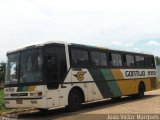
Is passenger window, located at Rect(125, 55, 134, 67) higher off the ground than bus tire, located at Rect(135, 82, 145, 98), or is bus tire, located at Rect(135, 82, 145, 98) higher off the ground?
passenger window, located at Rect(125, 55, 134, 67)

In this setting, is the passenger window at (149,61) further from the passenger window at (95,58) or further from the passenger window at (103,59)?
the passenger window at (95,58)

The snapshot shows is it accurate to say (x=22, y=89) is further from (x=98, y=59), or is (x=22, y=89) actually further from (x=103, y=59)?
(x=103, y=59)

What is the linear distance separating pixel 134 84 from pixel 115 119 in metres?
9.83

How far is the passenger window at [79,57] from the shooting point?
16514 mm

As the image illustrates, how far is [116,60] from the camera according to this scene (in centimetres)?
2050

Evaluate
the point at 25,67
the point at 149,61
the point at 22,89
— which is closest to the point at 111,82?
the point at 25,67

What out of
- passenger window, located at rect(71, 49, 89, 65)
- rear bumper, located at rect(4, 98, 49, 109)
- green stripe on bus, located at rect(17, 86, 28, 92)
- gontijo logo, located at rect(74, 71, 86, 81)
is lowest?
rear bumper, located at rect(4, 98, 49, 109)

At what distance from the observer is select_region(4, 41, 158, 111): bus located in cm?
1464

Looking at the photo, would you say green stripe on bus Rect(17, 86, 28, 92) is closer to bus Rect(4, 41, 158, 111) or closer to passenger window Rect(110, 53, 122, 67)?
bus Rect(4, 41, 158, 111)

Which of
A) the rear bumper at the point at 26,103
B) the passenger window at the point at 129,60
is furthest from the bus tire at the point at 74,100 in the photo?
the passenger window at the point at 129,60

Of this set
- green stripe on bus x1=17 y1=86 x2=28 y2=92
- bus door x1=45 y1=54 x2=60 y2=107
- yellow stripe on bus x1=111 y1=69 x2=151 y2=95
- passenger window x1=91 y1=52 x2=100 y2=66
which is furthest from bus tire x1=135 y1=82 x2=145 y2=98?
green stripe on bus x1=17 y1=86 x2=28 y2=92

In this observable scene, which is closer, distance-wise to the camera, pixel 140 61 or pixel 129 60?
pixel 129 60

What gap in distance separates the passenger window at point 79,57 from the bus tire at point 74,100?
133cm

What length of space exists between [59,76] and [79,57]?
6.77 ft
